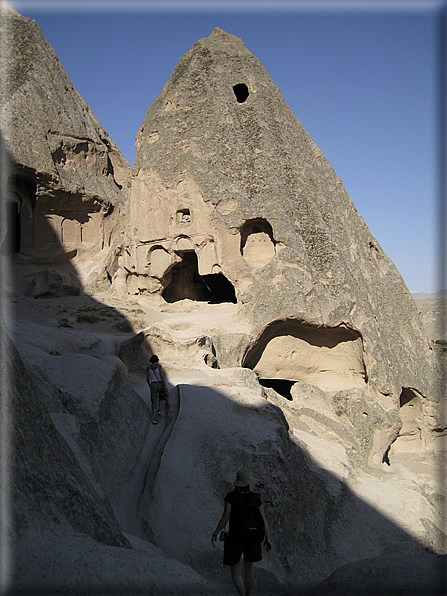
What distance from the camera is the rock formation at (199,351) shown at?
9.31 feet

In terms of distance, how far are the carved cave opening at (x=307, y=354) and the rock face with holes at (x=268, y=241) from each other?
2cm

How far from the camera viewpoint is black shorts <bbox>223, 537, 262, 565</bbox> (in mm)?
2883

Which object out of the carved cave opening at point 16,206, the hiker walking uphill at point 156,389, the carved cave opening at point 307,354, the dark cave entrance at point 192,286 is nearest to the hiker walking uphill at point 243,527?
the hiker walking uphill at point 156,389

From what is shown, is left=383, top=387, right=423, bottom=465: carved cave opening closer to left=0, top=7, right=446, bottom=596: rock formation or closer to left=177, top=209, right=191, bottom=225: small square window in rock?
left=0, top=7, right=446, bottom=596: rock formation

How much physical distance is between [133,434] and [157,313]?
6215 mm

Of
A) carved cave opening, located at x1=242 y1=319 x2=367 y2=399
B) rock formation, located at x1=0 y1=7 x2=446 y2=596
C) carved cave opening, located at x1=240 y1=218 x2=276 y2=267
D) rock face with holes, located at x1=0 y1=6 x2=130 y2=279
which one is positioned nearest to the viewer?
rock formation, located at x1=0 y1=7 x2=446 y2=596

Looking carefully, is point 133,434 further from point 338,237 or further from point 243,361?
point 338,237

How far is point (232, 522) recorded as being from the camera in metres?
2.90

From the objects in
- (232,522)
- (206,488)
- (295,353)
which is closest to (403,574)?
(232,522)

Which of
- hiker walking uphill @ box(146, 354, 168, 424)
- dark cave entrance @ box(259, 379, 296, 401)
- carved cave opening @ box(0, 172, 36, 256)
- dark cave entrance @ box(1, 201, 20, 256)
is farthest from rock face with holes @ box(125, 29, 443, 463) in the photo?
hiker walking uphill @ box(146, 354, 168, 424)

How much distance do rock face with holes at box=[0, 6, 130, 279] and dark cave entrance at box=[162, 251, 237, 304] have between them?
212 centimetres

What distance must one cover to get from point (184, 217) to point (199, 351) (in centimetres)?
479

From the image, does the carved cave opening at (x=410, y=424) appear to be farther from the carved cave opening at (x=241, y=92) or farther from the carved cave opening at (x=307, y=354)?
the carved cave opening at (x=241, y=92)

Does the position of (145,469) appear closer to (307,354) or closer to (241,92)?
(307,354)
